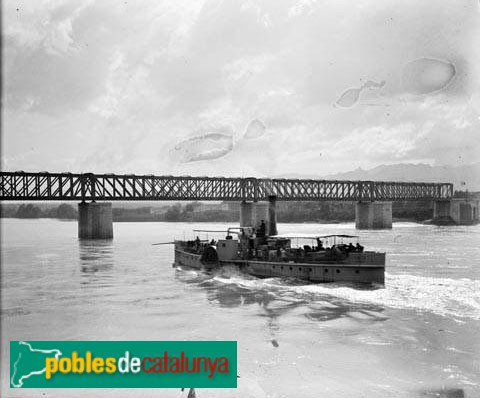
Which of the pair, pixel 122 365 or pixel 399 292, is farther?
pixel 399 292

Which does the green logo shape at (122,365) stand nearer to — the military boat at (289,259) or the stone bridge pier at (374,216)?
the military boat at (289,259)

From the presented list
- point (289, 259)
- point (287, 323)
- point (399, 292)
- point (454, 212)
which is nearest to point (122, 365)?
point (287, 323)

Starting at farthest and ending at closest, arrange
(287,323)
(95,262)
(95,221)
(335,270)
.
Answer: (95,221), (95,262), (335,270), (287,323)

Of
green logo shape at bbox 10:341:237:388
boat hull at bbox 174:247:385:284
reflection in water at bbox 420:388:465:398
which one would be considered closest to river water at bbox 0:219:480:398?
reflection in water at bbox 420:388:465:398

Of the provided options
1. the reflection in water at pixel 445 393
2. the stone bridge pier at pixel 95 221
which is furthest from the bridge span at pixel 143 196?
the reflection in water at pixel 445 393

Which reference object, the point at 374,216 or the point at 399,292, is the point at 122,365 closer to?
the point at 399,292

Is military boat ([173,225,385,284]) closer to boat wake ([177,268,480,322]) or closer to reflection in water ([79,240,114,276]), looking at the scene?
boat wake ([177,268,480,322])
